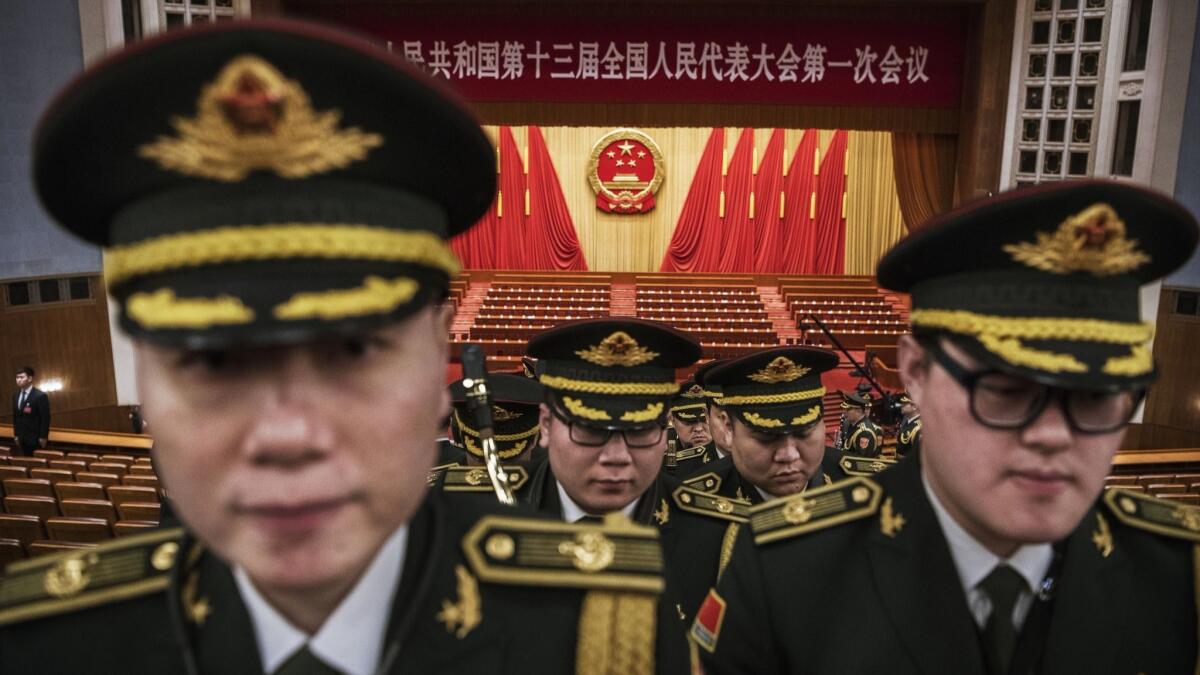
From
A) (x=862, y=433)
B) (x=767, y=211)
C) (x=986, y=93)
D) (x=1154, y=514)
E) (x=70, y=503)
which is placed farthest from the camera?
(x=767, y=211)

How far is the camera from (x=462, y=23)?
10.7 metres

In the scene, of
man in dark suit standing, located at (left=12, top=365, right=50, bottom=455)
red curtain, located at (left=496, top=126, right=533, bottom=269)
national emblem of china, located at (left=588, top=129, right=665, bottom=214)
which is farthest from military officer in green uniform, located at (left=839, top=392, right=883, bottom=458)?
red curtain, located at (left=496, top=126, right=533, bottom=269)

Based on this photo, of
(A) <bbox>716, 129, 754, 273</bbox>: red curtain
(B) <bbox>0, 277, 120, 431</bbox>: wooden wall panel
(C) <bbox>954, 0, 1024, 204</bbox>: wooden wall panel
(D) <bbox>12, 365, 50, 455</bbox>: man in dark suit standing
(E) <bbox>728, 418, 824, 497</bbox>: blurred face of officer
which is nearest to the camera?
(E) <bbox>728, 418, 824, 497</bbox>: blurred face of officer

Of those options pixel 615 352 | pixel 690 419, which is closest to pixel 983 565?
pixel 615 352

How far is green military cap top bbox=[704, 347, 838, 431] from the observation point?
2658 millimetres

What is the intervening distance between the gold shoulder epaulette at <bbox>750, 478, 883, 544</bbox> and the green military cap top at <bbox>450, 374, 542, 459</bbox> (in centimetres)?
174

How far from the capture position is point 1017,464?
1142 millimetres

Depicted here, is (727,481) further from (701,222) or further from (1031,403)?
(701,222)

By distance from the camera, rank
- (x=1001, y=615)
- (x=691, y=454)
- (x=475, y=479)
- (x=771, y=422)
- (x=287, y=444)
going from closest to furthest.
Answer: (x=287, y=444) < (x=1001, y=615) < (x=475, y=479) < (x=771, y=422) < (x=691, y=454)

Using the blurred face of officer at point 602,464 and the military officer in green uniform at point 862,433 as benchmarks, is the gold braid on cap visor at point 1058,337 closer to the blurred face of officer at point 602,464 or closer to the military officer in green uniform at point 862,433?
the blurred face of officer at point 602,464

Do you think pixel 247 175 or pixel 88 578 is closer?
pixel 247 175

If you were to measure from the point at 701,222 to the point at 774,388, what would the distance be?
1667 centimetres

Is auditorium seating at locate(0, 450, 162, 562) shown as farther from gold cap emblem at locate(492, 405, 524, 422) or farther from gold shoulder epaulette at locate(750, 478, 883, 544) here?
gold shoulder epaulette at locate(750, 478, 883, 544)

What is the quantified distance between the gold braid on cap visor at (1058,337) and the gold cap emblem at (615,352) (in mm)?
1080
